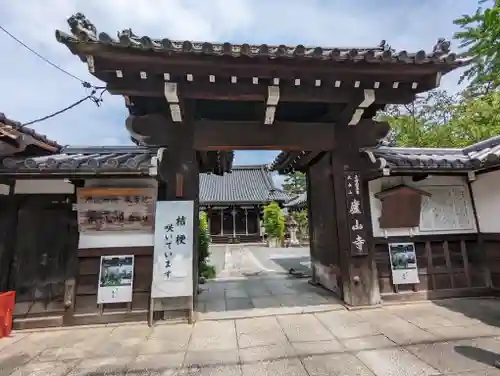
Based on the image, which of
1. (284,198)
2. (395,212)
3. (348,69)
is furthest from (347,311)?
(284,198)

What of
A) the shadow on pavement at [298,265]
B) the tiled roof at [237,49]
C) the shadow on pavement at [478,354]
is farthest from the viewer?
the shadow on pavement at [298,265]

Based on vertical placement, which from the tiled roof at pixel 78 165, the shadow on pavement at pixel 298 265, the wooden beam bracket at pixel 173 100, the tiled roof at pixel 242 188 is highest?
the tiled roof at pixel 242 188

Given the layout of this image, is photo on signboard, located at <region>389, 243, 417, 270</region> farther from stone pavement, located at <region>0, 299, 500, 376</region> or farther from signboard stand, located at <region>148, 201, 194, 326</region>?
signboard stand, located at <region>148, 201, 194, 326</region>

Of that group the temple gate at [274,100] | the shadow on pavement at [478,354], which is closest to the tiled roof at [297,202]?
the temple gate at [274,100]

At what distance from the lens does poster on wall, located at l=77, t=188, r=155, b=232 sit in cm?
453

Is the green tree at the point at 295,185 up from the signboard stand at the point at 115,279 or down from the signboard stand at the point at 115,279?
up

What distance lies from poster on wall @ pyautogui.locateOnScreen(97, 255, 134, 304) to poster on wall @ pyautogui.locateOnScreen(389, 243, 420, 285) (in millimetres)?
4672

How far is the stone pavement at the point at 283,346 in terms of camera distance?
2.97 m

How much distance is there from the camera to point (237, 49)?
13.0 ft

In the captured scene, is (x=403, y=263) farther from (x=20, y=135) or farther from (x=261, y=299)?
(x=20, y=135)

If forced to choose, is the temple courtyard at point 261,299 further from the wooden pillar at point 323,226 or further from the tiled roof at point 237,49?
the tiled roof at point 237,49

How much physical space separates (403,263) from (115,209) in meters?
5.26

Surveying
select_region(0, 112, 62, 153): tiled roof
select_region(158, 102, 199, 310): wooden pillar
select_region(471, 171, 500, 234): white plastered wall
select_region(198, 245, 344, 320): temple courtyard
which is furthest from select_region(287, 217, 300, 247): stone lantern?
select_region(0, 112, 62, 153): tiled roof

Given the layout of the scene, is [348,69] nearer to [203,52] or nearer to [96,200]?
[203,52]
